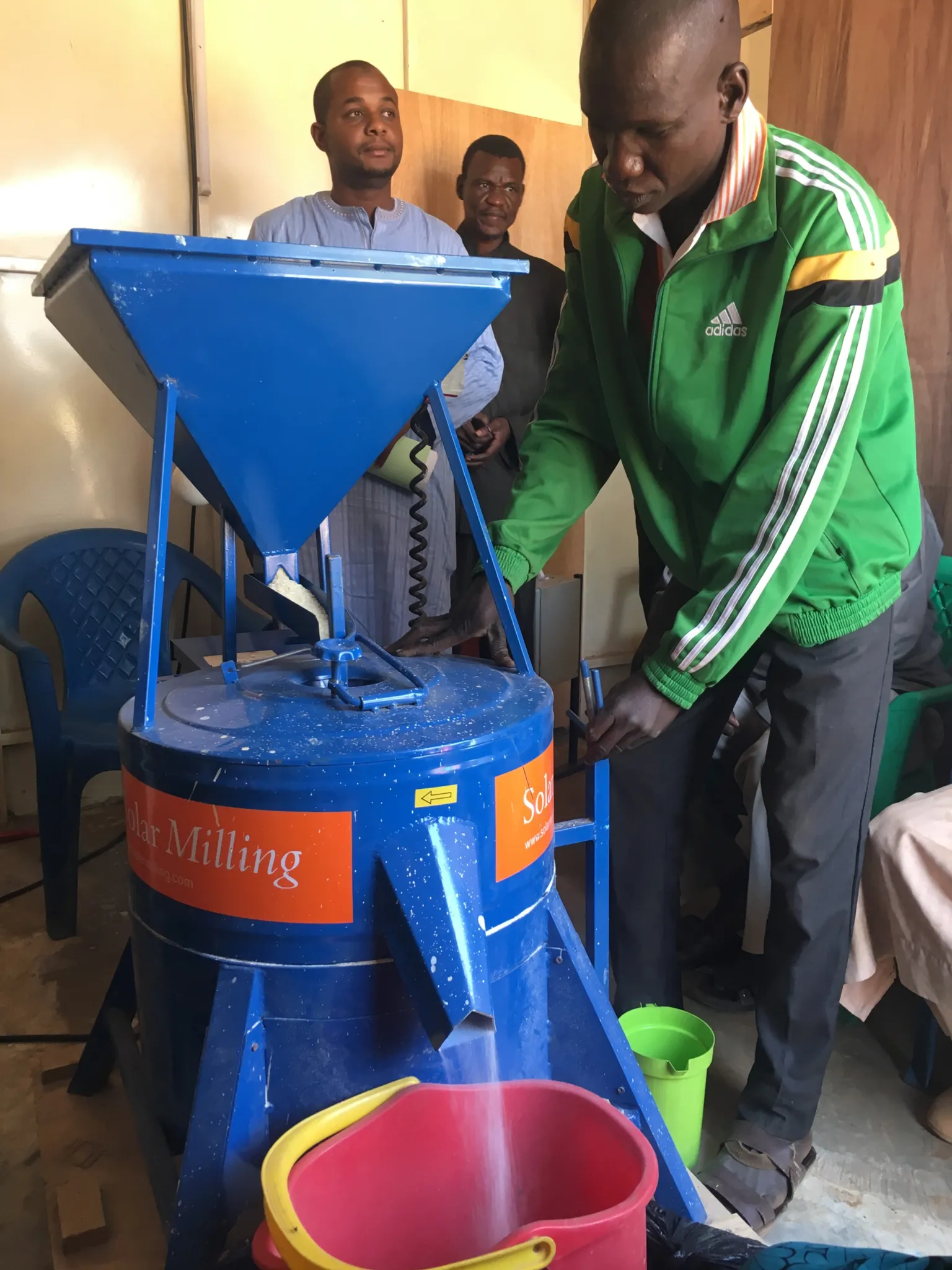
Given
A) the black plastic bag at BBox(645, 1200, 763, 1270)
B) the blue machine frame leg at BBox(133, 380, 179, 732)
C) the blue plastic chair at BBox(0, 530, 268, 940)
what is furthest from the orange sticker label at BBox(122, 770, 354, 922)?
the blue plastic chair at BBox(0, 530, 268, 940)

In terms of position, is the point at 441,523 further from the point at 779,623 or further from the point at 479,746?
the point at 479,746

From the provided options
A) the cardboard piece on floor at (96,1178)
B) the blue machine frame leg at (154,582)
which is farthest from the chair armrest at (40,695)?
the blue machine frame leg at (154,582)

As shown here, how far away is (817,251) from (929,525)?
3.62 feet

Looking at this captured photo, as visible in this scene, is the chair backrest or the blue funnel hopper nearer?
the blue funnel hopper

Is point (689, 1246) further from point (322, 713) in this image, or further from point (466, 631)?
point (466, 631)

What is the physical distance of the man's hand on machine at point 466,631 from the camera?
1.40 meters

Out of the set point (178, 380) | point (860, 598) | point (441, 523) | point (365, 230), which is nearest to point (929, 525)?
point (860, 598)

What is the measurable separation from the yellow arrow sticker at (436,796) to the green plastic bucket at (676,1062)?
1.90ft

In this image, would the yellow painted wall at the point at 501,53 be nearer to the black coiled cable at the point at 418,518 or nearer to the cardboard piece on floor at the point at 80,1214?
the black coiled cable at the point at 418,518

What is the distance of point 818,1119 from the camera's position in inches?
62.8

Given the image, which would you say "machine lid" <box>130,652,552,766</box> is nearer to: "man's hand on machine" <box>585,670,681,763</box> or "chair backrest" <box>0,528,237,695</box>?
"man's hand on machine" <box>585,670,681,763</box>

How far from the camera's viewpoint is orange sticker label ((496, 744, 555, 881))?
1078mm

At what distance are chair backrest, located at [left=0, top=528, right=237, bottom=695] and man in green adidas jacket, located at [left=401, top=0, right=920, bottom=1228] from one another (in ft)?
4.35

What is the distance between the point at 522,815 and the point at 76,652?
69.3 inches
